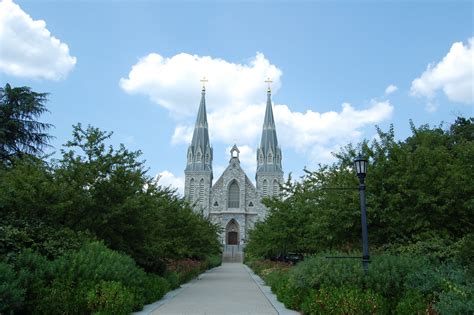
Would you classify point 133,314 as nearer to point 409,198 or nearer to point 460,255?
point 460,255

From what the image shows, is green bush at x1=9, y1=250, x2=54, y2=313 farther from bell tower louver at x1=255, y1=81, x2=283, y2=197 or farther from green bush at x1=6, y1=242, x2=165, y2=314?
bell tower louver at x1=255, y1=81, x2=283, y2=197

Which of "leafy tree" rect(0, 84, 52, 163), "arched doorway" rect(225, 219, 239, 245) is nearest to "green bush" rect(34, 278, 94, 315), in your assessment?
"leafy tree" rect(0, 84, 52, 163)

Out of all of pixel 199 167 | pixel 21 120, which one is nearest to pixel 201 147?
pixel 199 167

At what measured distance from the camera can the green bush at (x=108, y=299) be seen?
7.96m

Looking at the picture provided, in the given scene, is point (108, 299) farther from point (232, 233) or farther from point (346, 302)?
point (232, 233)

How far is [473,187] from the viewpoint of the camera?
35.2 feet

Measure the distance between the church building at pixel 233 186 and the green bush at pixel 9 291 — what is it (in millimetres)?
55364

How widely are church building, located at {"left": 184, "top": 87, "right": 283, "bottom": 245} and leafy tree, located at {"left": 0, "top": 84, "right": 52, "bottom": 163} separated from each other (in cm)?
3916

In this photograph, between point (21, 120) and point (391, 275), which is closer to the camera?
point (391, 275)

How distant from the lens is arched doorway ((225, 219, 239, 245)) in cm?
6328

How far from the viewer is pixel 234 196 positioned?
6469 centimetres

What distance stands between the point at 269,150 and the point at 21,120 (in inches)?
1782

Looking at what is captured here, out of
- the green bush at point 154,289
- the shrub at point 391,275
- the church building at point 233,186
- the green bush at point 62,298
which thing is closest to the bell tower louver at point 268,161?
the church building at point 233,186

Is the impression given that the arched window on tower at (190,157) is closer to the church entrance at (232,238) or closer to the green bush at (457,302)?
the church entrance at (232,238)
